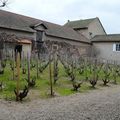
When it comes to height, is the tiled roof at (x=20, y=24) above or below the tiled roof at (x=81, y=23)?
below

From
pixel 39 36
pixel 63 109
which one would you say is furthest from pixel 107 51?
pixel 63 109

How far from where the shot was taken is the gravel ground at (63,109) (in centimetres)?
899

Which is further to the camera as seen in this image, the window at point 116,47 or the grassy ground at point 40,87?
the window at point 116,47

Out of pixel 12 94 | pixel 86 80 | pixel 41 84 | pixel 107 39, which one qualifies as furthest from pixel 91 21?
pixel 12 94

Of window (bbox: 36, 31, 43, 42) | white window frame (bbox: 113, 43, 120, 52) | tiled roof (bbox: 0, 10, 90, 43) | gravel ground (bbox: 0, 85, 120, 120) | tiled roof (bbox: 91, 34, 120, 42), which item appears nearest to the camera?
gravel ground (bbox: 0, 85, 120, 120)

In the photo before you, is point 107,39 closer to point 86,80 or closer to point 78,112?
point 86,80

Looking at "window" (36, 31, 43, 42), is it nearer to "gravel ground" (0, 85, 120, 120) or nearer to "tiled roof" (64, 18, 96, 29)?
"tiled roof" (64, 18, 96, 29)

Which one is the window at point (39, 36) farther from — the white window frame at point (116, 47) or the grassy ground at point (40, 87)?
the grassy ground at point (40, 87)

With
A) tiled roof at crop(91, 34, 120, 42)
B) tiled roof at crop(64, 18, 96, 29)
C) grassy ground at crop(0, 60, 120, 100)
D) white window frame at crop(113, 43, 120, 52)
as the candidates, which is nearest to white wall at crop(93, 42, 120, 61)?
white window frame at crop(113, 43, 120, 52)

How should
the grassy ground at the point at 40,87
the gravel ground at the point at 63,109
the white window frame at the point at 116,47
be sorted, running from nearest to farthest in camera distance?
the gravel ground at the point at 63,109, the grassy ground at the point at 40,87, the white window frame at the point at 116,47

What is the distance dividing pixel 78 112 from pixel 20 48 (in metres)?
21.8

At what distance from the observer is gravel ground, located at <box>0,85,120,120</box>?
8.99 meters

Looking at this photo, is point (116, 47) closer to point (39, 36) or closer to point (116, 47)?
point (116, 47)

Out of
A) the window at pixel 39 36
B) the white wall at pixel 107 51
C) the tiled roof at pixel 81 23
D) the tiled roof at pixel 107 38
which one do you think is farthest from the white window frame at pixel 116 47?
the window at pixel 39 36
